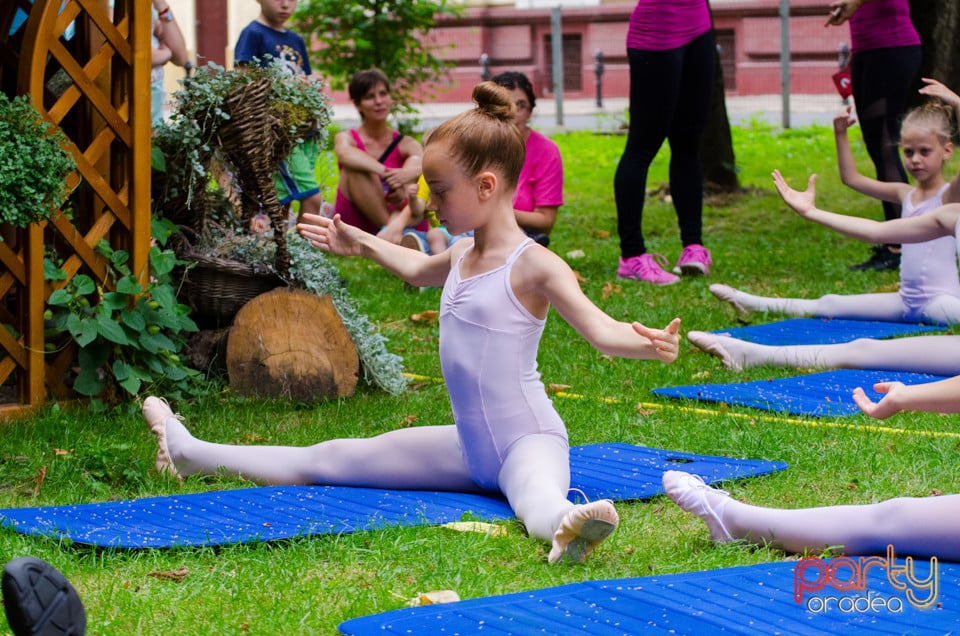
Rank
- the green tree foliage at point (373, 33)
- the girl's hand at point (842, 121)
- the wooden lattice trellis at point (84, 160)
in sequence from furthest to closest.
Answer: the green tree foliage at point (373, 33) < the girl's hand at point (842, 121) < the wooden lattice trellis at point (84, 160)

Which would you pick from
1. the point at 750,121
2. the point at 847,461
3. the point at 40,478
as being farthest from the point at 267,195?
the point at 750,121

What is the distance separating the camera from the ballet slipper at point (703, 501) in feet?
11.2

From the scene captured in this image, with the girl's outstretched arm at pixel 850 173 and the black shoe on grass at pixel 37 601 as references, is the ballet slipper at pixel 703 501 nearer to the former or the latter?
the black shoe on grass at pixel 37 601

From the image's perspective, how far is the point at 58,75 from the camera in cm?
557

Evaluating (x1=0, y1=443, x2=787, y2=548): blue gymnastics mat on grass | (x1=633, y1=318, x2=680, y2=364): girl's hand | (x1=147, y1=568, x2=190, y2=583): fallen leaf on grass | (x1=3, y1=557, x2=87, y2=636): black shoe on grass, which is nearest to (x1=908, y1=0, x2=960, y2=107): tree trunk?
(x1=0, y1=443, x2=787, y2=548): blue gymnastics mat on grass

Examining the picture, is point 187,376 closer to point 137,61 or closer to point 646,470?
point 137,61

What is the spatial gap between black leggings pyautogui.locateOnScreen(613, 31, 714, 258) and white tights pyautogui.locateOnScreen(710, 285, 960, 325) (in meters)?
1.39

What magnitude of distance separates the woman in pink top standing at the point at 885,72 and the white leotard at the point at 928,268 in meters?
1.64

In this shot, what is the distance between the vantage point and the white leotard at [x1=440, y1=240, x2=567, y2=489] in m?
3.79

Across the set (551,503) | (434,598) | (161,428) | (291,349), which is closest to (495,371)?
(551,503)

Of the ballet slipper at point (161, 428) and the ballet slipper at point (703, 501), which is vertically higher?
the ballet slipper at point (703, 501)

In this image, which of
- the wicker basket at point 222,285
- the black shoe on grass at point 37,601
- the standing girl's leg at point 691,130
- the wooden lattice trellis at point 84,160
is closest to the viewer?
the black shoe on grass at point 37,601

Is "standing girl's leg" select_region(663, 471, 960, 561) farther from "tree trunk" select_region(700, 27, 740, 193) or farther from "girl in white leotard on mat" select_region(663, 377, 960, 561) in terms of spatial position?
"tree trunk" select_region(700, 27, 740, 193)

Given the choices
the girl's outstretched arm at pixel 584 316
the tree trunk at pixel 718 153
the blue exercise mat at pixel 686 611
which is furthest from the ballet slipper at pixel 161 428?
the tree trunk at pixel 718 153
